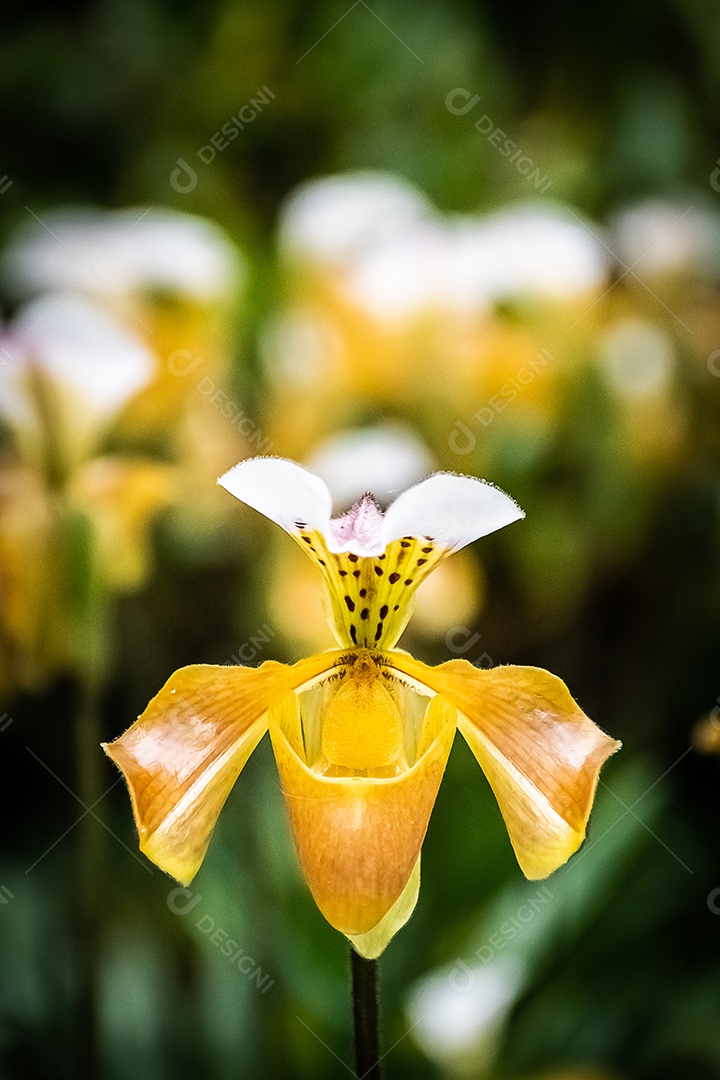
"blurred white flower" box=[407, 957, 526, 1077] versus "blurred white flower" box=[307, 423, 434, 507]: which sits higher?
"blurred white flower" box=[307, 423, 434, 507]

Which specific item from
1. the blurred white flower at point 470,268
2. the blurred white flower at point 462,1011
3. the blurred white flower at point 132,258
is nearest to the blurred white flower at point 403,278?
the blurred white flower at point 470,268

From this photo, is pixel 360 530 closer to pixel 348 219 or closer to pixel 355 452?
pixel 355 452

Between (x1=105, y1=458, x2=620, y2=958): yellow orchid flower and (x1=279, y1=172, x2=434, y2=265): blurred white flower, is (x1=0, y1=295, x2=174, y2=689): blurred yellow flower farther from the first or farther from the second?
(x1=279, y1=172, x2=434, y2=265): blurred white flower

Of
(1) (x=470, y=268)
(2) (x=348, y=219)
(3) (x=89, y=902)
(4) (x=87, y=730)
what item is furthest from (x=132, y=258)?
Answer: (3) (x=89, y=902)

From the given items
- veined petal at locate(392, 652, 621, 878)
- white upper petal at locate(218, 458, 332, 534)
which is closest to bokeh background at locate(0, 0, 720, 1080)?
veined petal at locate(392, 652, 621, 878)

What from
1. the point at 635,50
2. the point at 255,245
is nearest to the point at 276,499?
the point at 255,245

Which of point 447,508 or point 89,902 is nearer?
point 447,508

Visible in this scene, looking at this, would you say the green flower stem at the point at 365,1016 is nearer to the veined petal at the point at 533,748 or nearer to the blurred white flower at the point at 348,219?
the veined petal at the point at 533,748
